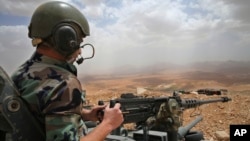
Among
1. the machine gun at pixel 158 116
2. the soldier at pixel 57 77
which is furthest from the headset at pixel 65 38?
the machine gun at pixel 158 116

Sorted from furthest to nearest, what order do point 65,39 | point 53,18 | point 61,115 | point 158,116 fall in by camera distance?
point 158,116, point 53,18, point 65,39, point 61,115

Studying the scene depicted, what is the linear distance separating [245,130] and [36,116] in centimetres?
572

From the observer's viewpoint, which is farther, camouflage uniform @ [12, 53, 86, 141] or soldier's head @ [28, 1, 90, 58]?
soldier's head @ [28, 1, 90, 58]

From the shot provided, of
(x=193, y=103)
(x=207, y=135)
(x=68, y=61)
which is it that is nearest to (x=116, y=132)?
(x=193, y=103)

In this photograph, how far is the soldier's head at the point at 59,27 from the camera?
8.57ft

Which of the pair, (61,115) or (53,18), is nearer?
(61,115)

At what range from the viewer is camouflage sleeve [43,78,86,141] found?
2297 millimetres

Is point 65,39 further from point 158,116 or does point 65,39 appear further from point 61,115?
point 158,116

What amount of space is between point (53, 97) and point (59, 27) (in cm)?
57

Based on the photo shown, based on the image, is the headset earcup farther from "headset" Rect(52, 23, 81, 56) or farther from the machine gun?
the machine gun

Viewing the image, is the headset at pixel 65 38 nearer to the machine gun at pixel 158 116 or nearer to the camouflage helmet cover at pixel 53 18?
the camouflage helmet cover at pixel 53 18

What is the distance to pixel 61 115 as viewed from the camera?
7.53 ft

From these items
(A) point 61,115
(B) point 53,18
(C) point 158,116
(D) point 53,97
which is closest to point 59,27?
(B) point 53,18

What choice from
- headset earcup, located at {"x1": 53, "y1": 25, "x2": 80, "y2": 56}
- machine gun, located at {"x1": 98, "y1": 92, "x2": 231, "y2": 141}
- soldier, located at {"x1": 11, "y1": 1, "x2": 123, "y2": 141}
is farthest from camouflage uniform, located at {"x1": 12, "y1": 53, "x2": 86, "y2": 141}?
machine gun, located at {"x1": 98, "y1": 92, "x2": 231, "y2": 141}
